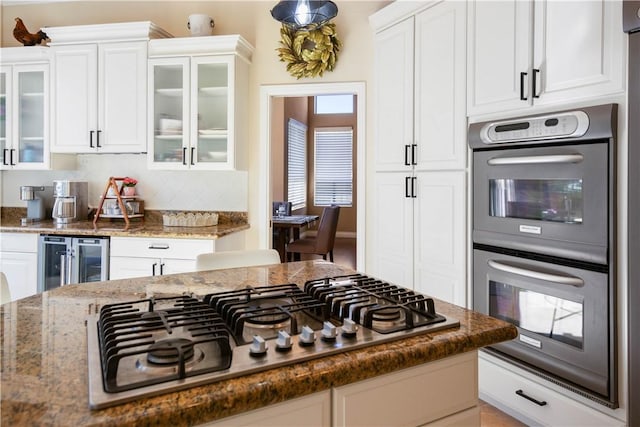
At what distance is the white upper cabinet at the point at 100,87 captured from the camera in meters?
3.53

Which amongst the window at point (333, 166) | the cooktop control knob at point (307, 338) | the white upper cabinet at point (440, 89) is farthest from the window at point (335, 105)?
the cooktop control knob at point (307, 338)

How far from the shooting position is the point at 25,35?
383 centimetres

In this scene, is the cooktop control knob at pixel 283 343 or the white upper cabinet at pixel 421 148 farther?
the white upper cabinet at pixel 421 148

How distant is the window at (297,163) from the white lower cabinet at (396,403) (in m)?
6.95

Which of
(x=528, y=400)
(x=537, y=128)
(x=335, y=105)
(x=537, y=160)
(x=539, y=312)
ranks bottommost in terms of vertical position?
(x=528, y=400)

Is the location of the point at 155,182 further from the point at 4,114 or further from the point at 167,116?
the point at 4,114

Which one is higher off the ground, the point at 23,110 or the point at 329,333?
the point at 23,110

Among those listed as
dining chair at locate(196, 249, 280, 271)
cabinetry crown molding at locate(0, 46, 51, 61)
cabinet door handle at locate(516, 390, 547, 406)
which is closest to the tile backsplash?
cabinetry crown molding at locate(0, 46, 51, 61)

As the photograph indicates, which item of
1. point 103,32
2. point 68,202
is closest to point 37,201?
point 68,202

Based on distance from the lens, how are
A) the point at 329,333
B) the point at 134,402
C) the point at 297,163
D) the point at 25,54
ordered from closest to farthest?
the point at 134,402 → the point at 329,333 → the point at 25,54 → the point at 297,163

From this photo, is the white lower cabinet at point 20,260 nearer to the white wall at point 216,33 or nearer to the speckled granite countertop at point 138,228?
the speckled granite countertop at point 138,228

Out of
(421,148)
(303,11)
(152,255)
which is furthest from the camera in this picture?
(152,255)

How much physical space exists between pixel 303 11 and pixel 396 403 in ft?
4.88

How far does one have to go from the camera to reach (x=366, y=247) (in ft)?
11.8
